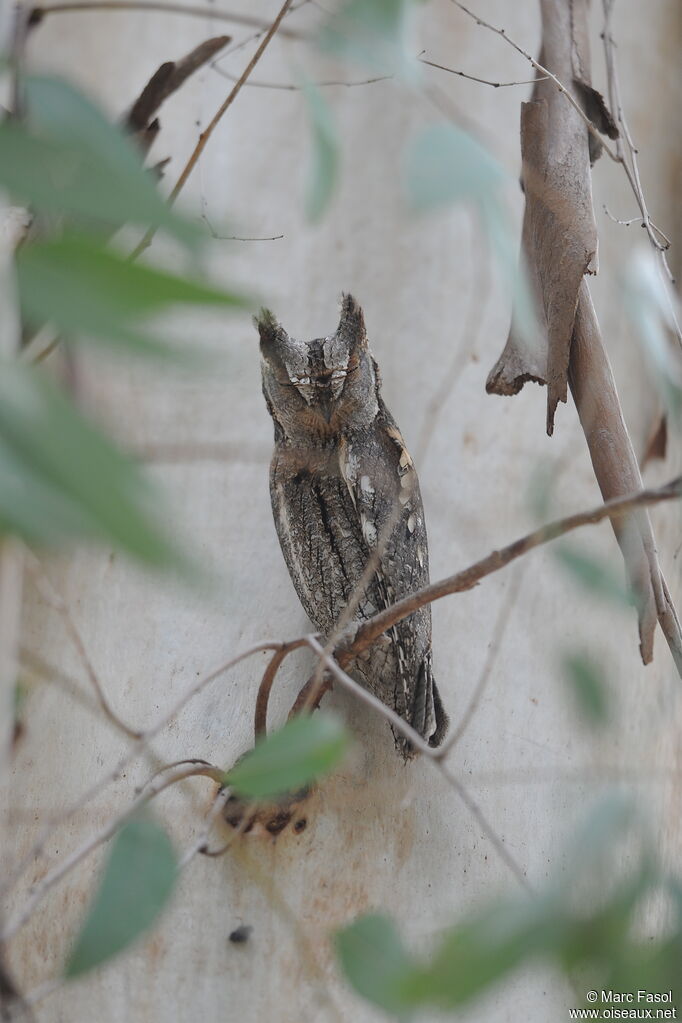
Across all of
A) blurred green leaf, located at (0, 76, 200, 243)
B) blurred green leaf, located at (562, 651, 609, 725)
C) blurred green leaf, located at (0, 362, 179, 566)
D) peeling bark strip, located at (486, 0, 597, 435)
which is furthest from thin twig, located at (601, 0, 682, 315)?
blurred green leaf, located at (0, 362, 179, 566)

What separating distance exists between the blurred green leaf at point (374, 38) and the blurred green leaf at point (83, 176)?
0.70ft

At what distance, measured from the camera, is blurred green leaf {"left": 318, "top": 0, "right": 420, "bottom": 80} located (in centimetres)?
78

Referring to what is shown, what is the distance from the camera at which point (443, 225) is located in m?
2.41

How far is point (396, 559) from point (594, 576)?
0.90 metres

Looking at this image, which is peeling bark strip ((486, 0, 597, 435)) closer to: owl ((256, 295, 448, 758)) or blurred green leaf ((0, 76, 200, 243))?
owl ((256, 295, 448, 758))

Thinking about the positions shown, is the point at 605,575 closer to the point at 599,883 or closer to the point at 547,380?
the point at 599,883

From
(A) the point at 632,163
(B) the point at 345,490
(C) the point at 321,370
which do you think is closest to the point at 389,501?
(B) the point at 345,490

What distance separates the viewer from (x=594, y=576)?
955mm

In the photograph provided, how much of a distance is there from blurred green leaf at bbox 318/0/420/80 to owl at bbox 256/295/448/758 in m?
1.03

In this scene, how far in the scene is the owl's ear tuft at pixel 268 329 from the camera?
6.09 ft

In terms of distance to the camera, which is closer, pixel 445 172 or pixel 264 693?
pixel 445 172

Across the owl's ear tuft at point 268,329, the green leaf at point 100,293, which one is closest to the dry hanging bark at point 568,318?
the owl's ear tuft at point 268,329

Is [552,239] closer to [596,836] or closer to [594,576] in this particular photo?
[594,576]

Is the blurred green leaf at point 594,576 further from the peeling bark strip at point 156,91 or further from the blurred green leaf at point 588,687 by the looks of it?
the peeling bark strip at point 156,91
